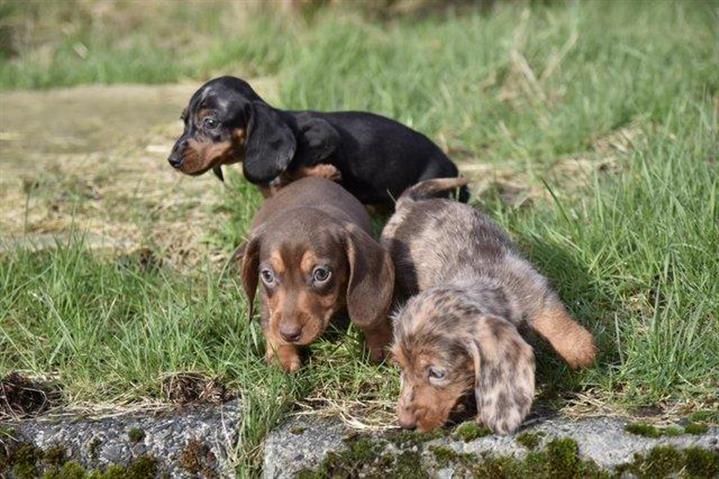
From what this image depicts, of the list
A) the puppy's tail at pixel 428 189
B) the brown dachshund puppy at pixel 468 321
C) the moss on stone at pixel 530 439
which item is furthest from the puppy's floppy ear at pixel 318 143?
the moss on stone at pixel 530 439

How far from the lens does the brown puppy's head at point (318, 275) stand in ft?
15.8

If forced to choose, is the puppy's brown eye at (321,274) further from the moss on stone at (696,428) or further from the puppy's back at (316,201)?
the moss on stone at (696,428)

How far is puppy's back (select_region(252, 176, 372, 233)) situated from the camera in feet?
18.1

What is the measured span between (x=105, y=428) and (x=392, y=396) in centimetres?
117

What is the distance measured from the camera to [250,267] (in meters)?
5.16

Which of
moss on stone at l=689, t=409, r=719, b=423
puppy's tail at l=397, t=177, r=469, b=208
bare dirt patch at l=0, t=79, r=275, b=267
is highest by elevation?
puppy's tail at l=397, t=177, r=469, b=208

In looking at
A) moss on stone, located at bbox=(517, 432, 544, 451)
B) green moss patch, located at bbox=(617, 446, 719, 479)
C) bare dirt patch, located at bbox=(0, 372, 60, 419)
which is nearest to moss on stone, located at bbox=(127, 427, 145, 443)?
bare dirt patch, located at bbox=(0, 372, 60, 419)

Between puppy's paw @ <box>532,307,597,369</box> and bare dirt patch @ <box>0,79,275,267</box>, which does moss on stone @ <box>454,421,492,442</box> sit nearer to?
puppy's paw @ <box>532,307,597,369</box>

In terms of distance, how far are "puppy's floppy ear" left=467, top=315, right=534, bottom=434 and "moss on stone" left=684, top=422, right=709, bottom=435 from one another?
0.61 metres

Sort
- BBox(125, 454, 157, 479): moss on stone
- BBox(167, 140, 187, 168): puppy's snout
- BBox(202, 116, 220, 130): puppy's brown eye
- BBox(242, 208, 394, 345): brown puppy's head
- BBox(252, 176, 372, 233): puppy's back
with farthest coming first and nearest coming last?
BBox(202, 116, 220, 130): puppy's brown eye, BBox(167, 140, 187, 168): puppy's snout, BBox(252, 176, 372, 233): puppy's back, BBox(242, 208, 394, 345): brown puppy's head, BBox(125, 454, 157, 479): moss on stone

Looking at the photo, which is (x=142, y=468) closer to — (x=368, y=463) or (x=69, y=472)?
(x=69, y=472)

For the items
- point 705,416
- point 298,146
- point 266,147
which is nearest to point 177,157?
point 266,147

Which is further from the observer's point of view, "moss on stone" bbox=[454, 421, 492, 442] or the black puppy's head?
the black puppy's head

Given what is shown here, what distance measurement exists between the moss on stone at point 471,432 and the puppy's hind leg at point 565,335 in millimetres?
578
